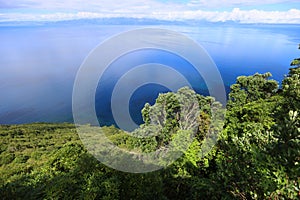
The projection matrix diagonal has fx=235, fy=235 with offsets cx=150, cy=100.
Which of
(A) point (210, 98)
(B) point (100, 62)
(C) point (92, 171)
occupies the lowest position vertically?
(A) point (210, 98)

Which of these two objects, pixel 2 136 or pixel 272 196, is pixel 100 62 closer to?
pixel 272 196

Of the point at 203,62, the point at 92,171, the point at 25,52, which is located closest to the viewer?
the point at 92,171

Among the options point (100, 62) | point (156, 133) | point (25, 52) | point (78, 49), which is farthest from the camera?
point (25, 52)

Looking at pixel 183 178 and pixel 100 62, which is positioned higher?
pixel 100 62

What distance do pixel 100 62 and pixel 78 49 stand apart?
378 ft

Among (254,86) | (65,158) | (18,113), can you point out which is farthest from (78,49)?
(65,158)

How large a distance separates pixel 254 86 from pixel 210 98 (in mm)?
7426

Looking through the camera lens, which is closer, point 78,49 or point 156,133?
point 156,133

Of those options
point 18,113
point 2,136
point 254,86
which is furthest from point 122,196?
point 18,113

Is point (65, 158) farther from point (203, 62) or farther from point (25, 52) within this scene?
point (25, 52)

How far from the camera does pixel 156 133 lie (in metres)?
16.6

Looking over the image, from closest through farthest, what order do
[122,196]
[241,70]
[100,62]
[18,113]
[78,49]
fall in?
[122,196] < [100,62] < [18,113] < [241,70] < [78,49]

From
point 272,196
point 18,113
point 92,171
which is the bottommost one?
point 18,113

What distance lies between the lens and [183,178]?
29.3ft
